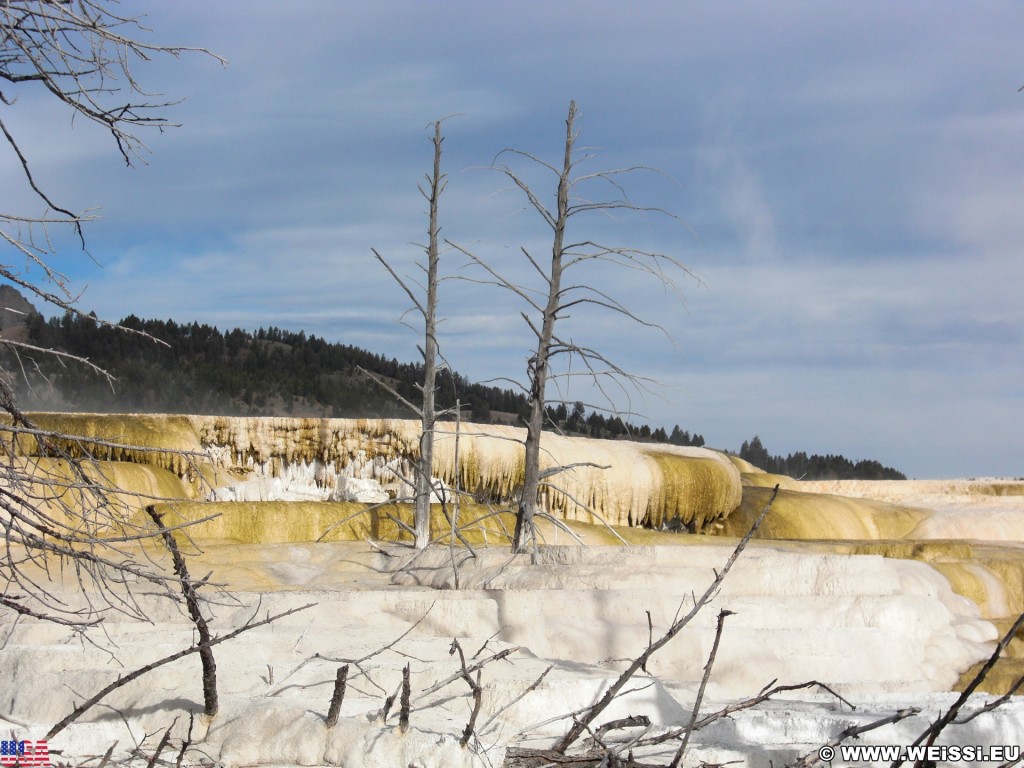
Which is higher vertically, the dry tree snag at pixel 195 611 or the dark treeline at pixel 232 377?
the dark treeline at pixel 232 377

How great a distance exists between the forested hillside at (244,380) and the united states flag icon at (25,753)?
21549 mm

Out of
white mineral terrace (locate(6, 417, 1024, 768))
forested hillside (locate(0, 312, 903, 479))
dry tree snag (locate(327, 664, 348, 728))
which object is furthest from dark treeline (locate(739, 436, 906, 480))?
dry tree snag (locate(327, 664, 348, 728))

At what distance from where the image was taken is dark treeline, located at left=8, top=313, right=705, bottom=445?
29.1 meters

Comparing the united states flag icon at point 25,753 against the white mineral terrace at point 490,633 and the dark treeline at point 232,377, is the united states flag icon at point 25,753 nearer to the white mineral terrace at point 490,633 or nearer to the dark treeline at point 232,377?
the white mineral terrace at point 490,633

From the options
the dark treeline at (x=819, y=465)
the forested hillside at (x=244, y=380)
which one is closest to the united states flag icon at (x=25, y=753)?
the forested hillside at (x=244, y=380)

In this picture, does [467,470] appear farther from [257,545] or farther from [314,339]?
[314,339]

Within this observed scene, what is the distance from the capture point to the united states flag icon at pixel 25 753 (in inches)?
176

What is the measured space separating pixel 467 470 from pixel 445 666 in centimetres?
1053

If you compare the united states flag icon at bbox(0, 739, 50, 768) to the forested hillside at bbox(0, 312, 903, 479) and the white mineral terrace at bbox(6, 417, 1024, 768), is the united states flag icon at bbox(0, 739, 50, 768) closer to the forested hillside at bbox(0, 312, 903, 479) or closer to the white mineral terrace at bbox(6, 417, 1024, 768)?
the white mineral terrace at bbox(6, 417, 1024, 768)

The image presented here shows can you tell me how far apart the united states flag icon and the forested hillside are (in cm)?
2155

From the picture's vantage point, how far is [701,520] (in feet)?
Answer: 60.8

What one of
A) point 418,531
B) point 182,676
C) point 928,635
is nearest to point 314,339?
point 418,531

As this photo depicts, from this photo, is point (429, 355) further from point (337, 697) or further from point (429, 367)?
point (337, 697)

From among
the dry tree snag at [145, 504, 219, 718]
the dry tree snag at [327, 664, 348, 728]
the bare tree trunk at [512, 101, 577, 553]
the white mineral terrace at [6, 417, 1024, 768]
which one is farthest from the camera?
the bare tree trunk at [512, 101, 577, 553]
